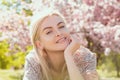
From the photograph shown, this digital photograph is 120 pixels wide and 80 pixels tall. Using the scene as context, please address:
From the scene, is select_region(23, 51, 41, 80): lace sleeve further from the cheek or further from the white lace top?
the cheek

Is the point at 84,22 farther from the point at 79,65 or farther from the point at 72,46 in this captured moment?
the point at 72,46

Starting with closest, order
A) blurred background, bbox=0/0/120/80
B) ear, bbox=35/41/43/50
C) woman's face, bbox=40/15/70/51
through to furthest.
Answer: woman's face, bbox=40/15/70/51
ear, bbox=35/41/43/50
blurred background, bbox=0/0/120/80

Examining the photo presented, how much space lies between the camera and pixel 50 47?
2873 millimetres

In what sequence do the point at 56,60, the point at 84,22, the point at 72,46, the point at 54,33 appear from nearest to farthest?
1. the point at 54,33
2. the point at 72,46
3. the point at 56,60
4. the point at 84,22

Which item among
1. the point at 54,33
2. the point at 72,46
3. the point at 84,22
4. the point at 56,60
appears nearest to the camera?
the point at 54,33

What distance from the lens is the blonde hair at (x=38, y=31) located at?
9.31 ft

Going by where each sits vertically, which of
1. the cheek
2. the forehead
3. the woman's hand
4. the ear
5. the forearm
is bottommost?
the forearm

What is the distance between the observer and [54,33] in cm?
280

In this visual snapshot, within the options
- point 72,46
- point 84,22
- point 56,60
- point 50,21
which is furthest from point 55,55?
point 84,22

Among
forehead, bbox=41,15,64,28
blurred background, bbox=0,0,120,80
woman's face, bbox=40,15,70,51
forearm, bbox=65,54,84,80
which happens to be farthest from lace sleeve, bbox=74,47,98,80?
blurred background, bbox=0,0,120,80

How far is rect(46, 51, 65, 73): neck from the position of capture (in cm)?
299

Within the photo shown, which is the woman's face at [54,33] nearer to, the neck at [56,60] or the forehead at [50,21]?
the forehead at [50,21]

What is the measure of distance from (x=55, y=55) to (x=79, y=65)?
232 millimetres

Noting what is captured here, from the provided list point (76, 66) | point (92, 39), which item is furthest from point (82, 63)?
point (92, 39)
